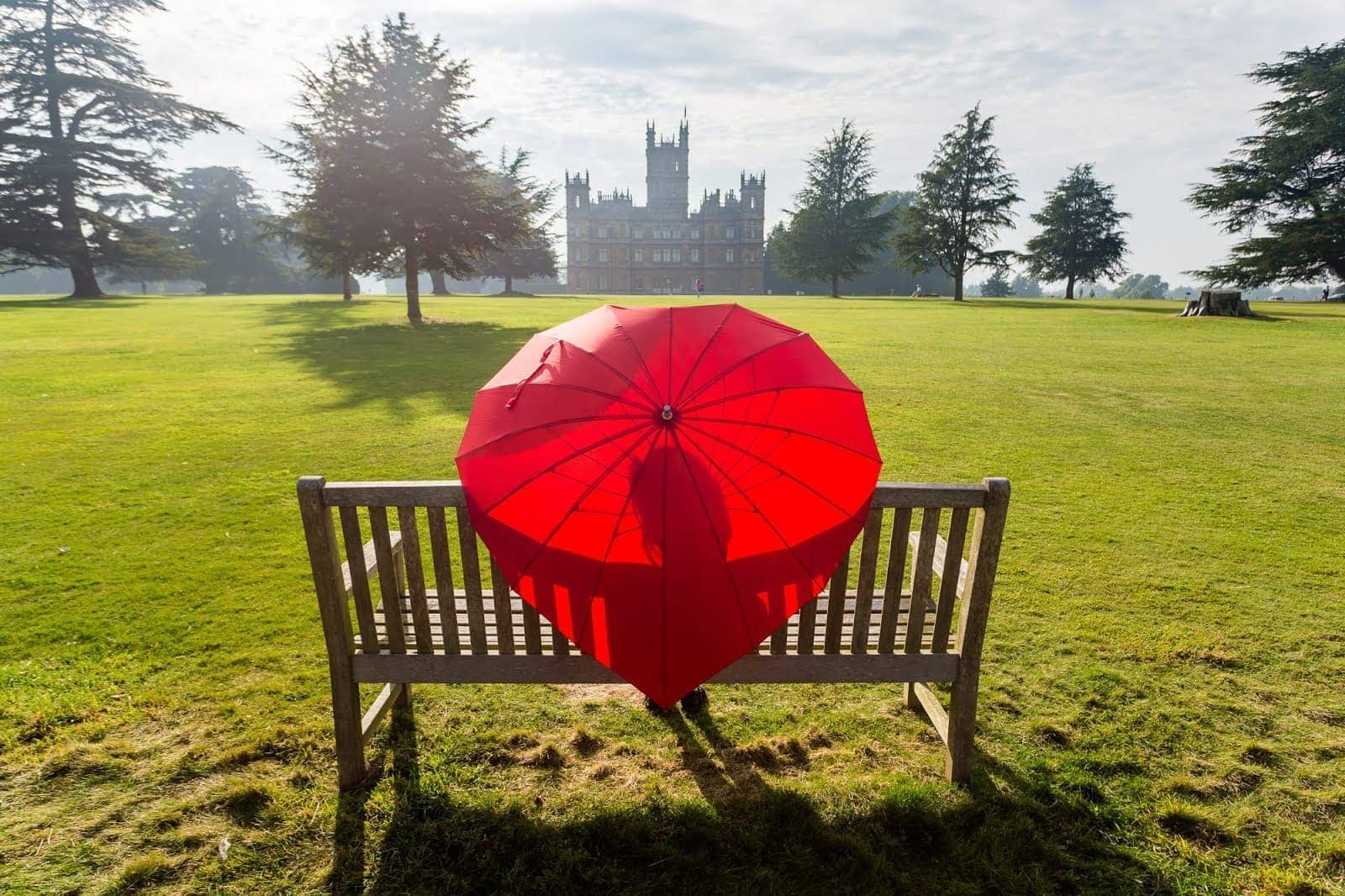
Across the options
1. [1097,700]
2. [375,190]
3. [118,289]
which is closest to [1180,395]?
[1097,700]

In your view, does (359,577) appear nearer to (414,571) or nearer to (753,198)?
(414,571)

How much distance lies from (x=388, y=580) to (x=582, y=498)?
3.61ft

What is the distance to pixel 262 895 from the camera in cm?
246

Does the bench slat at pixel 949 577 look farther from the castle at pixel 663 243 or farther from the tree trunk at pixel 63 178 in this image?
the castle at pixel 663 243

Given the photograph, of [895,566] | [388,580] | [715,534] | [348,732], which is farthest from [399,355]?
[715,534]

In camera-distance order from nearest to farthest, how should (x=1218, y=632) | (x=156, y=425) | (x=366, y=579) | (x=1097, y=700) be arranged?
(x=366, y=579) → (x=1097, y=700) → (x=1218, y=632) → (x=156, y=425)

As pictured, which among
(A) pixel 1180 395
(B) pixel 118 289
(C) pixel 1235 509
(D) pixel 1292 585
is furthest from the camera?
(B) pixel 118 289

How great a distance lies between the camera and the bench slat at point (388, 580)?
2588mm

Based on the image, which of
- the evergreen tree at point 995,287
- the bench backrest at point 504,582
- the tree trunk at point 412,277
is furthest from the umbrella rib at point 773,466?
the evergreen tree at point 995,287

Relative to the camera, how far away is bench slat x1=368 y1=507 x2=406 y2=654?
2588mm

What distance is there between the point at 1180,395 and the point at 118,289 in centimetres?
8081

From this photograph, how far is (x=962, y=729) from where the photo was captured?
295 cm

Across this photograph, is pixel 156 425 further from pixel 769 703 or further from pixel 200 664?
pixel 769 703

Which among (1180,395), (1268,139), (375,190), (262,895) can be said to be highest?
(1268,139)
